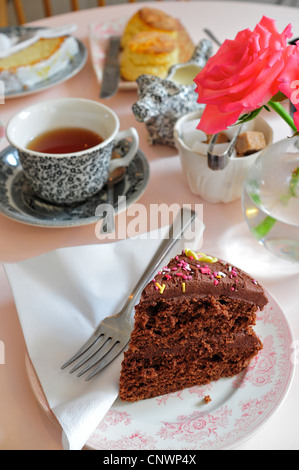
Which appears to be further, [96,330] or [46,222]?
[46,222]

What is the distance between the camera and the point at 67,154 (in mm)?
867

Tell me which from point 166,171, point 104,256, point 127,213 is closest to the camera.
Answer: point 104,256

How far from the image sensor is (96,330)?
2.38 ft

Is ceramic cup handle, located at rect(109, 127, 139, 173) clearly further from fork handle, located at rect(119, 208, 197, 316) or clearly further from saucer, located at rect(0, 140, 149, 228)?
fork handle, located at rect(119, 208, 197, 316)

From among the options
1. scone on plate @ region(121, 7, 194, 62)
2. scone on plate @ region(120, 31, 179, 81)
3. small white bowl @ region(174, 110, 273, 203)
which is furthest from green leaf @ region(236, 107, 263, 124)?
scone on plate @ region(121, 7, 194, 62)

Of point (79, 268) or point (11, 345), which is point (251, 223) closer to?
point (79, 268)

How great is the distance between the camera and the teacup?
885 millimetres

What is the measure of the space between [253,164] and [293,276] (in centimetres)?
20

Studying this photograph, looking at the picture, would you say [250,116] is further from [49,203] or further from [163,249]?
[49,203]

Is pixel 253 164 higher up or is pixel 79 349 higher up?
pixel 253 164

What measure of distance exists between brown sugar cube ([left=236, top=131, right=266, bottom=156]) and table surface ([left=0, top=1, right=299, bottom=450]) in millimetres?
115

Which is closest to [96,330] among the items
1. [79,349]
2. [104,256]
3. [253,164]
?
[79,349]

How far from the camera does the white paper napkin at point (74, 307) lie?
61 centimetres
